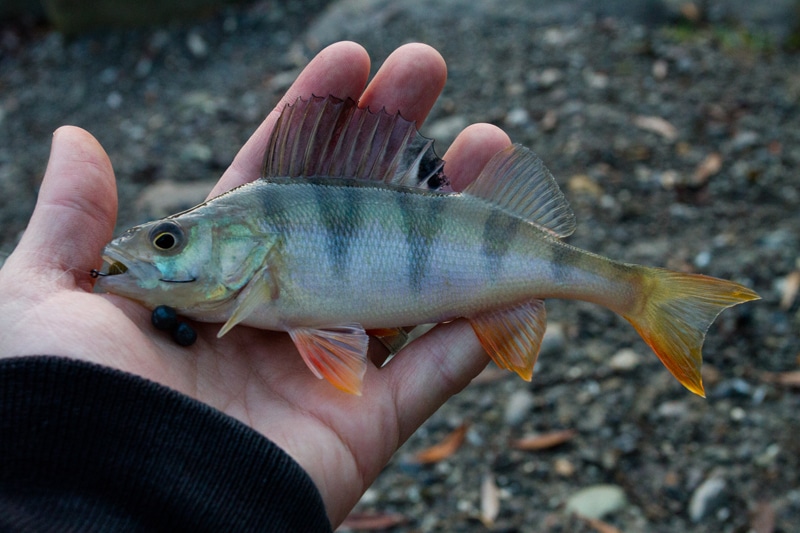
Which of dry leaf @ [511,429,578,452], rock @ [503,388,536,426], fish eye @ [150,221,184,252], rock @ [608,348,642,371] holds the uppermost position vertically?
fish eye @ [150,221,184,252]

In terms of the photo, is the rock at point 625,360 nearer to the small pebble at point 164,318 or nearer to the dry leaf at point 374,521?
the dry leaf at point 374,521

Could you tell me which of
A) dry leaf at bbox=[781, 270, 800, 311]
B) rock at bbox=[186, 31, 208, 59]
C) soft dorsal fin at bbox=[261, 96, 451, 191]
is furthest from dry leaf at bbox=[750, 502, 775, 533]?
rock at bbox=[186, 31, 208, 59]

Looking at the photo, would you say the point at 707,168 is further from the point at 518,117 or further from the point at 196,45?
the point at 196,45

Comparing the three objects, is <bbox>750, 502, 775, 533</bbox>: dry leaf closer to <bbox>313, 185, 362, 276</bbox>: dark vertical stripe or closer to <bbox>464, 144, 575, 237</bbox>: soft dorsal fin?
<bbox>464, 144, 575, 237</bbox>: soft dorsal fin

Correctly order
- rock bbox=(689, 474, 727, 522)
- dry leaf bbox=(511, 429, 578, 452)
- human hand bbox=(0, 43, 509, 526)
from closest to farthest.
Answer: human hand bbox=(0, 43, 509, 526) < rock bbox=(689, 474, 727, 522) < dry leaf bbox=(511, 429, 578, 452)

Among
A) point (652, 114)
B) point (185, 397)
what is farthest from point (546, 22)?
point (185, 397)

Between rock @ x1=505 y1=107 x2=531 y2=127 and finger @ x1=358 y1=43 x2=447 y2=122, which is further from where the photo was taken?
rock @ x1=505 y1=107 x2=531 y2=127
